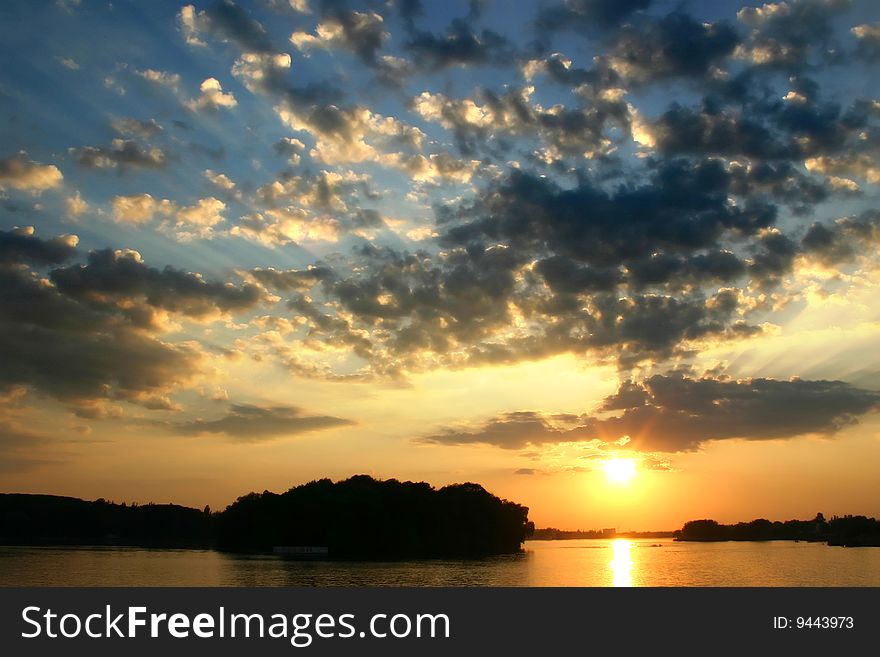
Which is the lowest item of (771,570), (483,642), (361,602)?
(771,570)

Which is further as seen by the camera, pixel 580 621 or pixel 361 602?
pixel 580 621

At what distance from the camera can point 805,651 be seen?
34.7 m

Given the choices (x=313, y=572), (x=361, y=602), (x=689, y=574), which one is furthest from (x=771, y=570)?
(x=361, y=602)

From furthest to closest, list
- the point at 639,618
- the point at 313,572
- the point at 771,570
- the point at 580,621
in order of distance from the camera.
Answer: the point at 771,570, the point at 313,572, the point at 580,621, the point at 639,618

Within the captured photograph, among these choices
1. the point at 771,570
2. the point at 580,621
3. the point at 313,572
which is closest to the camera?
the point at 580,621

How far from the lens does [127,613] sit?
35.1m

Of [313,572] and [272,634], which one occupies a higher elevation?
[272,634]

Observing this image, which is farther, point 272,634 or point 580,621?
point 580,621

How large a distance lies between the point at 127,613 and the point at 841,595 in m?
35.7

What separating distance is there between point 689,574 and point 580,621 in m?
121

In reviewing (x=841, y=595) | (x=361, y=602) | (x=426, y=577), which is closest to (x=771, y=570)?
(x=426, y=577)

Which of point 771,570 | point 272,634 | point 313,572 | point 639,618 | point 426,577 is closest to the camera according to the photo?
point 272,634

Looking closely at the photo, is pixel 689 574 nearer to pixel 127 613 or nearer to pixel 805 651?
pixel 805 651

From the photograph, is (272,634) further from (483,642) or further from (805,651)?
(805,651)
